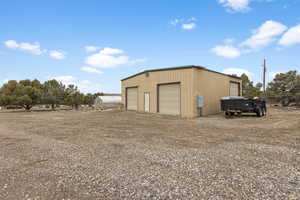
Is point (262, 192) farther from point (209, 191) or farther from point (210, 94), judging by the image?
point (210, 94)

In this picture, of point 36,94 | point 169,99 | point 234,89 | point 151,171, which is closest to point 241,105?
point 169,99

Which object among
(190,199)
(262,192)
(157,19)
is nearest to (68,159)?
(190,199)

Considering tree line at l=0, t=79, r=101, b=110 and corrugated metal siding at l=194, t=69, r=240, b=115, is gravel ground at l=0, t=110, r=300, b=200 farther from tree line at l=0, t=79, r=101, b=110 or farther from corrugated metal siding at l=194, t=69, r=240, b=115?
tree line at l=0, t=79, r=101, b=110

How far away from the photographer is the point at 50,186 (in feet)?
9.76

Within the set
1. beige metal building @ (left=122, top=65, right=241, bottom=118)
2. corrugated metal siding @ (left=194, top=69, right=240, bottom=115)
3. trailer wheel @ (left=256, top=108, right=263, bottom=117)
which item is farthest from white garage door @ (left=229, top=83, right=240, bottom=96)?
trailer wheel @ (left=256, top=108, right=263, bottom=117)

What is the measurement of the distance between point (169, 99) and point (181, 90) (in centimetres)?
158

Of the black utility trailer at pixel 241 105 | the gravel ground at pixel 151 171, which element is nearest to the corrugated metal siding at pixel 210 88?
the black utility trailer at pixel 241 105

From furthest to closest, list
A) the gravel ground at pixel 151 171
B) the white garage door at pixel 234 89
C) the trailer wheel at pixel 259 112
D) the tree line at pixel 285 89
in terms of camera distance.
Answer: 1. the tree line at pixel 285 89
2. the white garage door at pixel 234 89
3. the trailer wheel at pixel 259 112
4. the gravel ground at pixel 151 171

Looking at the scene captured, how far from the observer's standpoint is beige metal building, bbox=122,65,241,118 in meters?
14.0

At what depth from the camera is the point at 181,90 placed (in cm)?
1442

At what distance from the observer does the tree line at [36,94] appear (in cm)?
2367

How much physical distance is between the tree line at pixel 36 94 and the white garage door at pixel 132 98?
12.5 meters

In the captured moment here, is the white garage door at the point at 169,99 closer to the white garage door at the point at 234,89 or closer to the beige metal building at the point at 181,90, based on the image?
the beige metal building at the point at 181,90

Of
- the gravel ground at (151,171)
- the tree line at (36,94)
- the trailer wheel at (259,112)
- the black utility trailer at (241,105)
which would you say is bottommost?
the gravel ground at (151,171)
